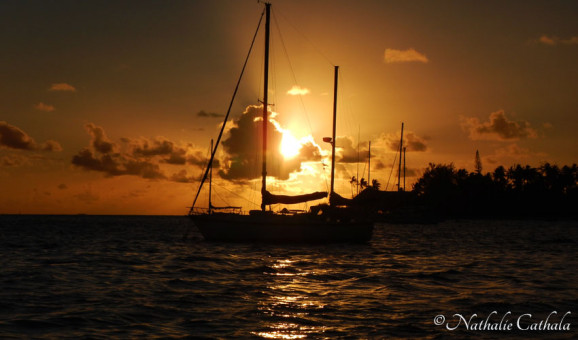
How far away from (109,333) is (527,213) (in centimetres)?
17715

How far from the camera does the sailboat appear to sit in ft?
136

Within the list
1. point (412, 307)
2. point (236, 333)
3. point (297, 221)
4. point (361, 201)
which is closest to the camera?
point (236, 333)

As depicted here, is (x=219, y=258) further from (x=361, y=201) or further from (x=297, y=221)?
(x=361, y=201)

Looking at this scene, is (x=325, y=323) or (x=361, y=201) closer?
(x=325, y=323)

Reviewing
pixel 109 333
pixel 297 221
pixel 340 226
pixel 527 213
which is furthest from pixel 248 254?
pixel 527 213

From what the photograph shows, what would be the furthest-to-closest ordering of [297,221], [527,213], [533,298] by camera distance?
[527,213] < [297,221] < [533,298]

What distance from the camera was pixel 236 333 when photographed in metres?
13.9

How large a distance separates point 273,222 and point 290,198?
14.1 feet

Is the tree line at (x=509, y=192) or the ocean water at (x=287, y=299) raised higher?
the tree line at (x=509, y=192)
